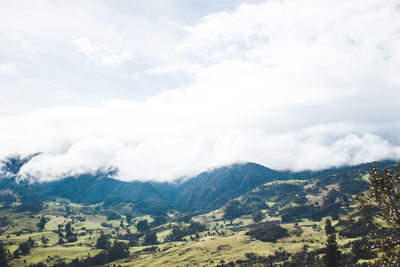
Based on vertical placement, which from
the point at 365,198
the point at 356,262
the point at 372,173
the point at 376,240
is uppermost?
the point at 372,173

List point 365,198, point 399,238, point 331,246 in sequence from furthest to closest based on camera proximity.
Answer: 1. point 331,246
2. point 365,198
3. point 399,238

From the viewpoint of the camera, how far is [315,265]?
19912 cm

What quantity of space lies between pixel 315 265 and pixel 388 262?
188 metres

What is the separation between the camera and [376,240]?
1542 inches

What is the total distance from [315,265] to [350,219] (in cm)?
18845

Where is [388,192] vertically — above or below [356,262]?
above

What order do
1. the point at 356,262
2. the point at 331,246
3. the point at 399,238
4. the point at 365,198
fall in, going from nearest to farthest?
the point at 399,238 → the point at 365,198 → the point at 331,246 → the point at 356,262

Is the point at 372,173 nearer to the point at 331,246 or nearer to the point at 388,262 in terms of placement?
the point at 388,262

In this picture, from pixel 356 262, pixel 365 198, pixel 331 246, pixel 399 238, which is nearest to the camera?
pixel 399 238

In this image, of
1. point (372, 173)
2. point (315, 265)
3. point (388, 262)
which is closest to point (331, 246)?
point (388, 262)

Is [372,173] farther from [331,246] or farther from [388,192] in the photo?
[331,246]

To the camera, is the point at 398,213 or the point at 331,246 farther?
the point at 331,246

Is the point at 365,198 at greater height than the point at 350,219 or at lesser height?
greater

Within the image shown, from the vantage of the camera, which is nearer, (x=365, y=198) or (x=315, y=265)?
(x=365, y=198)
